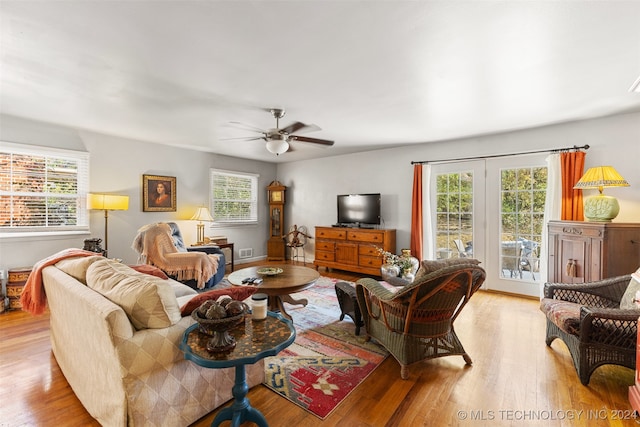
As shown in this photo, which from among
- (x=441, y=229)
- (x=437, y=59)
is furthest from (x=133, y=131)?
(x=441, y=229)

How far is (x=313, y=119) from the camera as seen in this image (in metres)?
3.67

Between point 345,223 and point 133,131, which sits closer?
point 133,131

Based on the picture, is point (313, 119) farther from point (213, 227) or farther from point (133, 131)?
point (213, 227)

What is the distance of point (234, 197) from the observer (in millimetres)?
6445

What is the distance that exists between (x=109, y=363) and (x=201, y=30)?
6.59ft

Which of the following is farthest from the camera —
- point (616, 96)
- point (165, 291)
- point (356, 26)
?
point (616, 96)

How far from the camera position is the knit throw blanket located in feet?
12.4

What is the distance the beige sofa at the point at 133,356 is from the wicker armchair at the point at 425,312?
120cm

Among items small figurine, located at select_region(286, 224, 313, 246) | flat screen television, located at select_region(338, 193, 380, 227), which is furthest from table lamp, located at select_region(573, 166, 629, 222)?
small figurine, located at select_region(286, 224, 313, 246)

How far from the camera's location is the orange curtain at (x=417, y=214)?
16.0ft

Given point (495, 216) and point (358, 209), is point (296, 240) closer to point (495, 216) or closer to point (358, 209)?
A: point (358, 209)

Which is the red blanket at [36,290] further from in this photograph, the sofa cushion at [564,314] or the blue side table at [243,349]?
the sofa cushion at [564,314]

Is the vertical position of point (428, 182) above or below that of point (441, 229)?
above

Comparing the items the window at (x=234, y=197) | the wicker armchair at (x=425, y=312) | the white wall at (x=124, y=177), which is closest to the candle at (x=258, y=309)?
the wicker armchair at (x=425, y=312)
